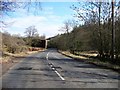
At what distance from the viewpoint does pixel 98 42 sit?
129ft

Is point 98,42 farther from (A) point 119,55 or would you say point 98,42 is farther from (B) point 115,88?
(B) point 115,88

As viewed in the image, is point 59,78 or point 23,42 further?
point 23,42

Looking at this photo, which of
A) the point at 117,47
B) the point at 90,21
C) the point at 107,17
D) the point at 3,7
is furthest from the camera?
the point at 90,21

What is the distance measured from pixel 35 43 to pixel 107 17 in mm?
119515

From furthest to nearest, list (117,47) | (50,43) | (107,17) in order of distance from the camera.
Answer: (50,43)
(107,17)
(117,47)

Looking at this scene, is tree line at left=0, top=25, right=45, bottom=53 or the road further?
tree line at left=0, top=25, right=45, bottom=53

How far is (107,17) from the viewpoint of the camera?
3712cm

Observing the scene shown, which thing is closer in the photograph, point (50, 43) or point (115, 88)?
point (115, 88)

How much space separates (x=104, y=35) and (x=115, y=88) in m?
25.3

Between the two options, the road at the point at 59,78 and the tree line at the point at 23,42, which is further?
the tree line at the point at 23,42

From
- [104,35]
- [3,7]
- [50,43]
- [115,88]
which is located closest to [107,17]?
[104,35]

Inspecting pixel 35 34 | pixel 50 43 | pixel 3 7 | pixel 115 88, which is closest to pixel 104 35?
pixel 3 7

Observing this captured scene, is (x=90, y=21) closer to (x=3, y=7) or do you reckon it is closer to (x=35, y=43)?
(x=3, y=7)

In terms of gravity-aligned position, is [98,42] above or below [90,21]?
below
